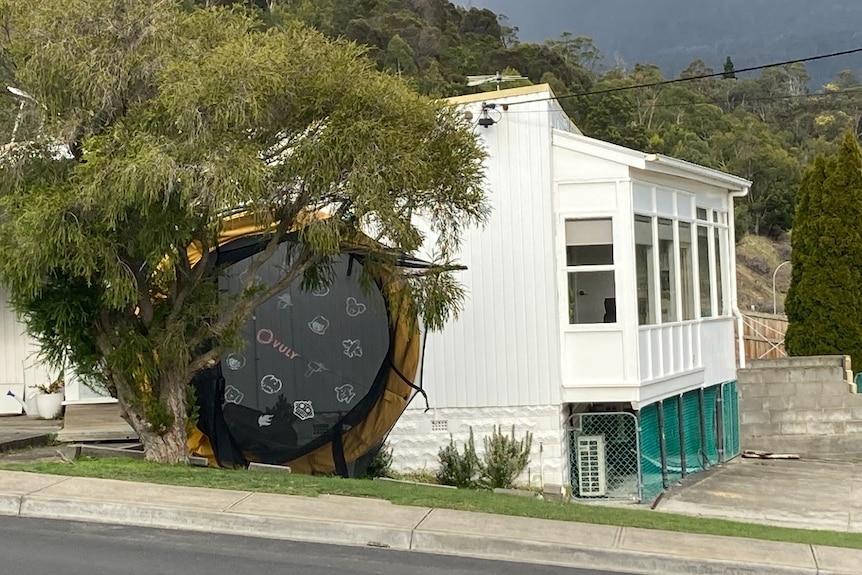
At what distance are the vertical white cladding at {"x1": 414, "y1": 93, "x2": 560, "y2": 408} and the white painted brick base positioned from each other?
15cm

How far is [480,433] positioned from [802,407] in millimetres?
8201

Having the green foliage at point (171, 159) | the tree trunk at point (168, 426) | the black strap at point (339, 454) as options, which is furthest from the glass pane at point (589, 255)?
the tree trunk at point (168, 426)

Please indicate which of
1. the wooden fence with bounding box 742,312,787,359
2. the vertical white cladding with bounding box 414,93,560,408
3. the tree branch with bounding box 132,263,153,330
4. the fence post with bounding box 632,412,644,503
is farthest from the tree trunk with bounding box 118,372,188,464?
the wooden fence with bounding box 742,312,787,359

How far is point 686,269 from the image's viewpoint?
1666 cm

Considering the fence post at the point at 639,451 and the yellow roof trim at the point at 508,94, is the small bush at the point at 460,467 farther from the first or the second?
the yellow roof trim at the point at 508,94

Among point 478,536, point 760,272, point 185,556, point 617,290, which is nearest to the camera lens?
point 185,556

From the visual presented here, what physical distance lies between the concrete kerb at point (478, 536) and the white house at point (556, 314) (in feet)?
18.6

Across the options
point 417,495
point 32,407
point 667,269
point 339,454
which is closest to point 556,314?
point 667,269

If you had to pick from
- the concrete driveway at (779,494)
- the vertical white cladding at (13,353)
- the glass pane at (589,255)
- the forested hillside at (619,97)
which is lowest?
the concrete driveway at (779,494)

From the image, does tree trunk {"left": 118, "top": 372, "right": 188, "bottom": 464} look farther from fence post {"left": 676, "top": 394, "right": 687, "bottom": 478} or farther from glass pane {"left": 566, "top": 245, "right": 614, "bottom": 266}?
fence post {"left": 676, "top": 394, "right": 687, "bottom": 478}

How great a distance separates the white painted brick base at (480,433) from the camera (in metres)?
14.5

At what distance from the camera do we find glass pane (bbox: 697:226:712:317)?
17312 millimetres

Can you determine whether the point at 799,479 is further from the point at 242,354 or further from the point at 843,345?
the point at 242,354

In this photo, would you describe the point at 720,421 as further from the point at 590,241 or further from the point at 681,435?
the point at 590,241
